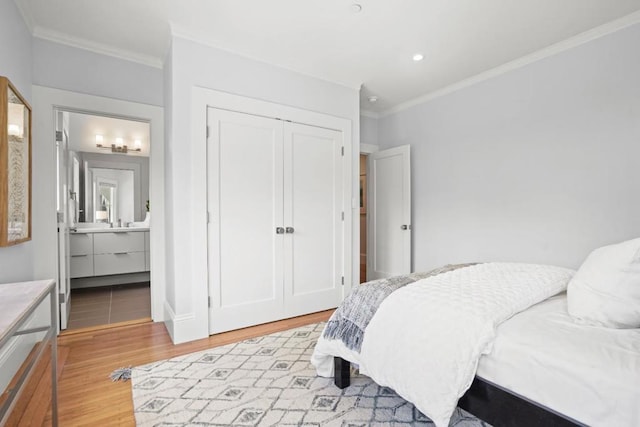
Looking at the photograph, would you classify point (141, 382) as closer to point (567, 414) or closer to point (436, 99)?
point (567, 414)

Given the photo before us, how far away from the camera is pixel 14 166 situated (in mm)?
2025

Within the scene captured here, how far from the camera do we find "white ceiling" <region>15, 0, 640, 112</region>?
89.9 inches

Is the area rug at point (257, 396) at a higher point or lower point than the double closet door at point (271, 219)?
lower

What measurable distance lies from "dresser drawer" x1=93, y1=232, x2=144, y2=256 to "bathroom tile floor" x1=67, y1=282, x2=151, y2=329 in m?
0.55

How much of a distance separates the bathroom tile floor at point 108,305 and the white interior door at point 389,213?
2.96 m

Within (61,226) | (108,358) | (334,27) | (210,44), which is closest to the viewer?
(108,358)

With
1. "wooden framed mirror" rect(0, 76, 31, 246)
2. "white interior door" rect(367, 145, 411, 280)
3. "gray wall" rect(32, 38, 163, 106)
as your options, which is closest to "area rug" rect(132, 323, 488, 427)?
"wooden framed mirror" rect(0, 76, 31, 246)

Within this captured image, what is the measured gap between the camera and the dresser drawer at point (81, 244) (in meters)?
4.29

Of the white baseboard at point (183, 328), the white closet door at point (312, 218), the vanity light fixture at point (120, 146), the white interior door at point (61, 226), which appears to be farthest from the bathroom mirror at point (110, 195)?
the white closet door at point (312, 218)

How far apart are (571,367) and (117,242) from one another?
516 cm

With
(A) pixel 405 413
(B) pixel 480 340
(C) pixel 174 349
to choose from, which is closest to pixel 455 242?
(A) pixel 405 413

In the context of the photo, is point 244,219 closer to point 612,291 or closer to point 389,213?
point 389,213

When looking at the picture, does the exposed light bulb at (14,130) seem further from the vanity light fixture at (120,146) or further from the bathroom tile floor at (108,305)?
the vanity light fixture at (120,146)

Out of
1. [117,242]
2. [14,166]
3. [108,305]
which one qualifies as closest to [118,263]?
[117,242]
